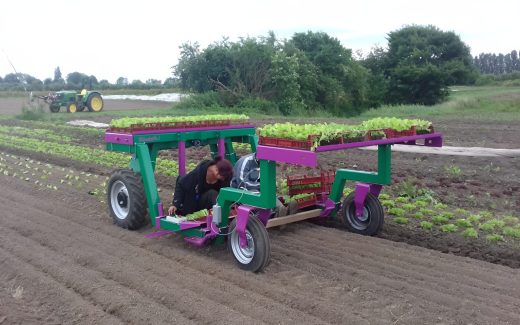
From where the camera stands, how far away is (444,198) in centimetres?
787

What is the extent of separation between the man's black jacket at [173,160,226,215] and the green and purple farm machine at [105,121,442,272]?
0.25m

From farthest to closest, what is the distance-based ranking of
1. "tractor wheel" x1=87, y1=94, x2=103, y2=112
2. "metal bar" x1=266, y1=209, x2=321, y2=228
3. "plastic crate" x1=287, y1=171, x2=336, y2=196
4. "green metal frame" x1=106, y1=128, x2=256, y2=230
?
"tractor wheel" x1=87, y1=94, x2=103, y2=112 < "plastic crate" x1=287, y1=171, x2=336, y2=196 < "green metal frame" x1=106, y1=128, x2=256, y2=230 < "metal bar" x1=266, y1=209, x2=321, y2=228

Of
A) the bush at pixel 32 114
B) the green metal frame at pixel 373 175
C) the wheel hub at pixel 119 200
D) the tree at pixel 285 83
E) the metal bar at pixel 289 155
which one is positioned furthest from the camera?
the tree at pixel 285 83

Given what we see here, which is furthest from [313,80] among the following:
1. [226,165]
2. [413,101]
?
[226,165]

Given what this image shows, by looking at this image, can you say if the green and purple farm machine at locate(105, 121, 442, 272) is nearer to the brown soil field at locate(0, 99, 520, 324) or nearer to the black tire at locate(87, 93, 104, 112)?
the brown soil field at locate(0, 99, 520, 324)

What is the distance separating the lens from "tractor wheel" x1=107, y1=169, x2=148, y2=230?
6.45 metres

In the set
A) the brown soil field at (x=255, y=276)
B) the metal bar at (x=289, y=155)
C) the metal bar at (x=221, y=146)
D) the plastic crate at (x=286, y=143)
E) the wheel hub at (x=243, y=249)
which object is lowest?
the brown soil field at (x=255, y=276)

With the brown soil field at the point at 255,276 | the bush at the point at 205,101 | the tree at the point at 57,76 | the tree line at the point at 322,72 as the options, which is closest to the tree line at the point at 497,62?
the tree line at the point at 322,72

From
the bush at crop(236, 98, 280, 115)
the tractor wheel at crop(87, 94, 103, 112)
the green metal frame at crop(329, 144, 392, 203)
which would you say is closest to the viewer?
the green metal frame at crop(329, 144, 392, 203)

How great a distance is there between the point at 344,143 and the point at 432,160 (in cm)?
700

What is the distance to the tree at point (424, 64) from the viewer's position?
3906cm

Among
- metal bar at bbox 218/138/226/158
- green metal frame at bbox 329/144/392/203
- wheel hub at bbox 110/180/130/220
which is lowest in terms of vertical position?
wheel hub at bbox 110/180/130/220

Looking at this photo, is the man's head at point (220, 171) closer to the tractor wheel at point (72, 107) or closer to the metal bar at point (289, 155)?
the metal bar at point (289, 155)

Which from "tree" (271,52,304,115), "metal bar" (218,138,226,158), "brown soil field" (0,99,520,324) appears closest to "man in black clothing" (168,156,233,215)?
"brown soil field" (0,99,520,324)
